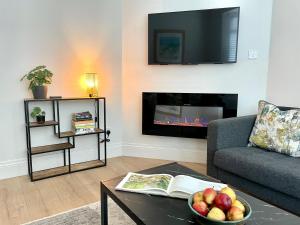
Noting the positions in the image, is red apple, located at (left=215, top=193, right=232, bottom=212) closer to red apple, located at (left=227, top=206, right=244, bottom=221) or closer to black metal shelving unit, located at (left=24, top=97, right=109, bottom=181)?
red apple, located at (left=227, top=206, right=244, bottom=221)

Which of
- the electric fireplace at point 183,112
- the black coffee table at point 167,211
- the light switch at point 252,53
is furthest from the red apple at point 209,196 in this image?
the light switch at point 252,53

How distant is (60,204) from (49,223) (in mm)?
302

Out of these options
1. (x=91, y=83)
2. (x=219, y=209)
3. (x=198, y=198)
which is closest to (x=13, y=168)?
(x=91, y=83)

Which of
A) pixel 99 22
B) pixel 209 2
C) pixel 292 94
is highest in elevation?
pixel 209 2

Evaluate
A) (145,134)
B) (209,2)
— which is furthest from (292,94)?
(145,134)

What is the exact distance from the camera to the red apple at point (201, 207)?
1.01 meters

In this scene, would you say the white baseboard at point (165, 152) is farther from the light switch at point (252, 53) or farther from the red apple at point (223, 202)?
the red apple at point (223, 202)

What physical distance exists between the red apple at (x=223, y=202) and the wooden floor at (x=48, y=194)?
1403 mm

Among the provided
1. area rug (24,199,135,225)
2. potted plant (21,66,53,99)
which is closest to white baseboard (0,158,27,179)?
potted plant (21,66,53,99)

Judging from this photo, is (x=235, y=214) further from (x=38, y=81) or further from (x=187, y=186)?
(x=38, y=81)

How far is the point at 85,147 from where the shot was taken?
3.06 metres

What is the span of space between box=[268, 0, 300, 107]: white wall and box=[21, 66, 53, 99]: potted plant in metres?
2.40

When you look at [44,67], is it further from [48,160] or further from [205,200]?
[205,200]

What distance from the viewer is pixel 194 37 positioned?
2.83m
